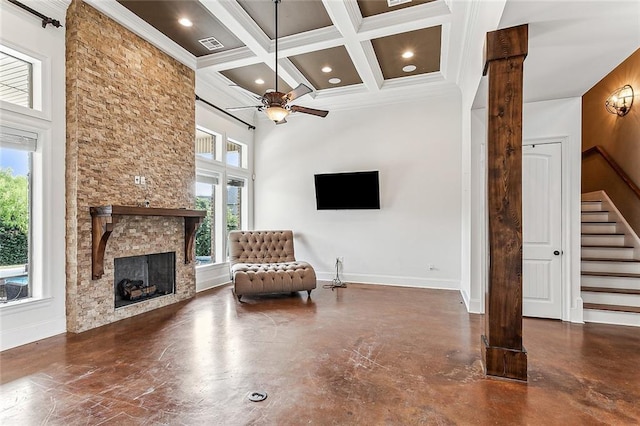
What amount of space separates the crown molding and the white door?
5161mm

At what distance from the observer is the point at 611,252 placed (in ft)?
15.4

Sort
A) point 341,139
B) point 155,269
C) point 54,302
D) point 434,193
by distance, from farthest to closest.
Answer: point 341,139, point 434,193, point 155,269, point 54,302

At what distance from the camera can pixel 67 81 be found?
12.3ft

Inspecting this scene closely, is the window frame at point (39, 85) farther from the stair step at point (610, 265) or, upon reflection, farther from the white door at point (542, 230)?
the stair step at point (610, 265)

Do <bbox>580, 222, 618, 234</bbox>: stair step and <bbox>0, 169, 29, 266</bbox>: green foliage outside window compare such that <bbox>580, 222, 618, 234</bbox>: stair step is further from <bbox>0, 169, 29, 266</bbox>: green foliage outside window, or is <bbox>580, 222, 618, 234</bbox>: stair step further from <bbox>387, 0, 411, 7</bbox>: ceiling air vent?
<bbox>0, 169, 29, 266</bbox>: green foliage outside window

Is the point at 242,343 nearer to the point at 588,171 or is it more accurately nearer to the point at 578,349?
the point at 578,349

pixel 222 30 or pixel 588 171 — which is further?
pixel 588 171

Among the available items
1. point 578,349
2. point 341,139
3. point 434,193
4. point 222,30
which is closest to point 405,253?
point 434,193

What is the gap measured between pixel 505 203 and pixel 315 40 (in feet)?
11.2

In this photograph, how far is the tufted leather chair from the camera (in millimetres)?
5152

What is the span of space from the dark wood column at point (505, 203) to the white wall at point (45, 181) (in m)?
4.42

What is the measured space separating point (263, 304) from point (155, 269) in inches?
67.4

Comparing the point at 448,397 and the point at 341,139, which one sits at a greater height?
the point at 341,139

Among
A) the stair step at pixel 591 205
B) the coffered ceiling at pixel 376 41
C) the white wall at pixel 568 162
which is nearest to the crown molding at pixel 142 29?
the coffered ceiling at pixel 376 41
